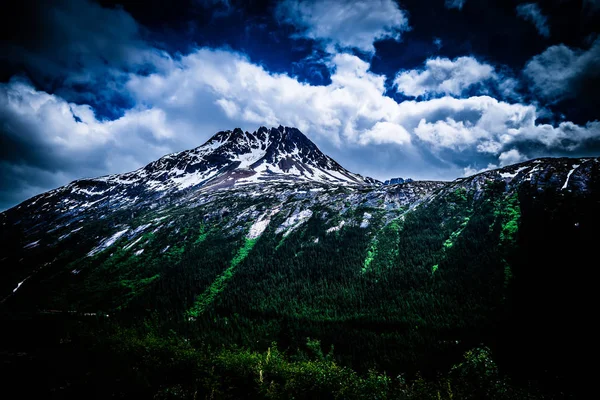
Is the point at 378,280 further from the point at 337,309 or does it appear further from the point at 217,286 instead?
the point at 217,286

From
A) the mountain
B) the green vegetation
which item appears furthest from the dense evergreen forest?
the green vegetation

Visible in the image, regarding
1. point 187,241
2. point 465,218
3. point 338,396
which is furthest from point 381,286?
point 187,241

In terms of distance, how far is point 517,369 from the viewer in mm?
74688

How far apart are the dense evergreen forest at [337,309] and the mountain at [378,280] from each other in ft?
2.20

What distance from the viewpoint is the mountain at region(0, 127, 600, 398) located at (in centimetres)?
8312

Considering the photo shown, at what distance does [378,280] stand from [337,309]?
2565cm

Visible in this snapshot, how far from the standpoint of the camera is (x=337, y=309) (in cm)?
11106

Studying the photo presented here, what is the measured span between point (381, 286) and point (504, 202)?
3662 inches

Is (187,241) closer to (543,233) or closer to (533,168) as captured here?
(543,233)

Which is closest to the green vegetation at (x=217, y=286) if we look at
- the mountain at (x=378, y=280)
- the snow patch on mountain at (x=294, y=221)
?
the mountain at (x=378, y=280)

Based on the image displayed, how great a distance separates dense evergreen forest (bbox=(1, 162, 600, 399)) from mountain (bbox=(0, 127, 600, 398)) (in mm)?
670

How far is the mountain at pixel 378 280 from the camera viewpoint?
83.1m

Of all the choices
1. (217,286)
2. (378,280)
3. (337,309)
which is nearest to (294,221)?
(217,286)

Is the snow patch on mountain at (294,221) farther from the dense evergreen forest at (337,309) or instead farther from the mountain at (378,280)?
the dense evergreen forest at (337,309)
